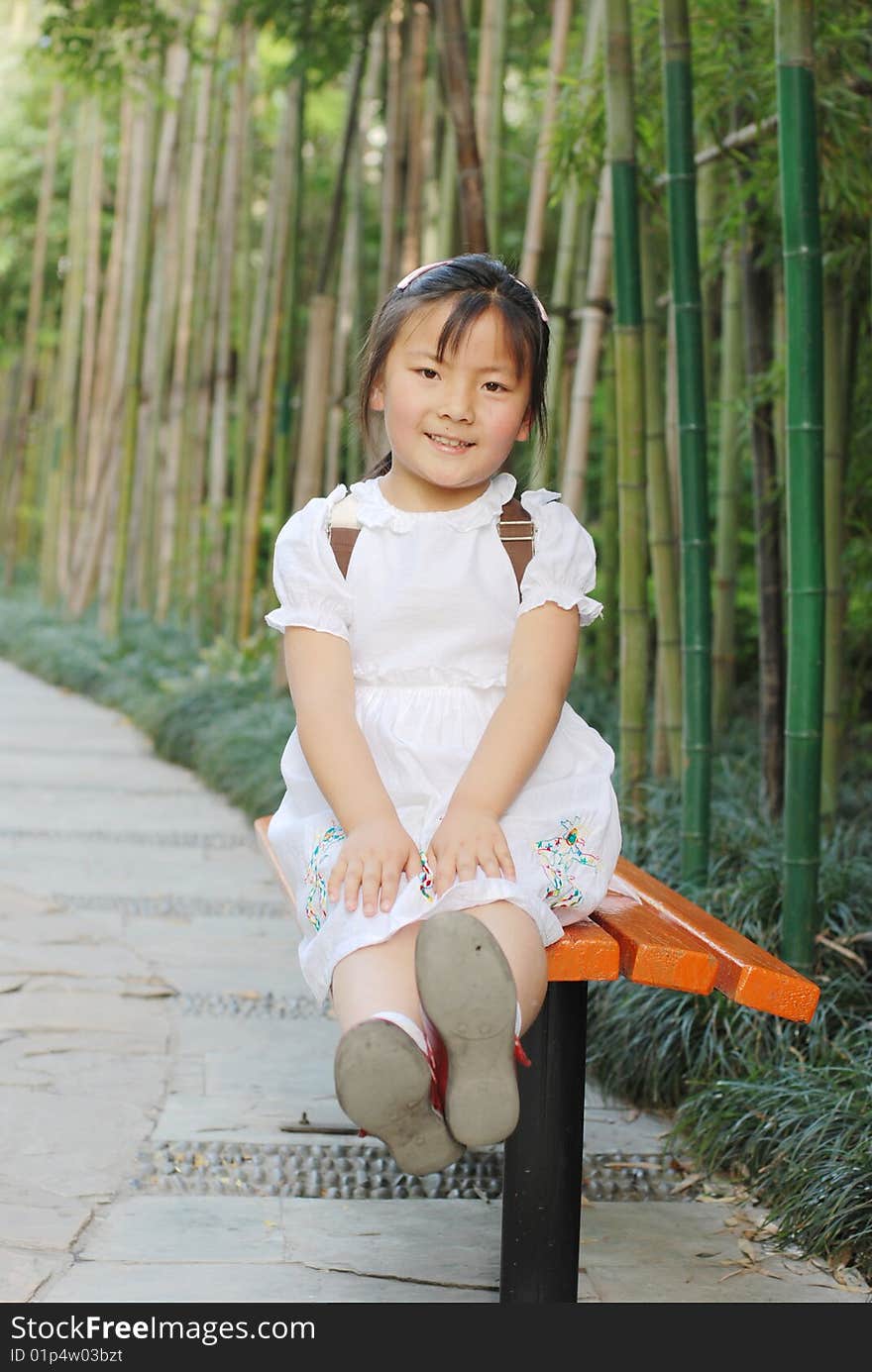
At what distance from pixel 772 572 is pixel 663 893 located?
202 cm

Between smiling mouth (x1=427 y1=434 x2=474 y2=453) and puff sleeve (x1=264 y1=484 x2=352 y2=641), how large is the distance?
0.13 meters

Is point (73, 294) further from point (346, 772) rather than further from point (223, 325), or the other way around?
point (346, 772)

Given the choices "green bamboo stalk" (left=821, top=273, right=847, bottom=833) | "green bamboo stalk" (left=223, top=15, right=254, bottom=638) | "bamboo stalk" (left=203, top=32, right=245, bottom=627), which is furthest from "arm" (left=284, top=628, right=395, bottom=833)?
"bamboo stalk" (left=203, top=32, right=245, bottom=627)

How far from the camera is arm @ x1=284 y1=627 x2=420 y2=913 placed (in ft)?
5.62

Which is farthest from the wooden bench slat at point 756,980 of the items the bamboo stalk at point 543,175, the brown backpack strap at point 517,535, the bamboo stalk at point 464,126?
the bamboo stalk at point 543,175

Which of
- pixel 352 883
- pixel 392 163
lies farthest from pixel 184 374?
pixel 352 883

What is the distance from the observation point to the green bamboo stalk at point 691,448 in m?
2.85

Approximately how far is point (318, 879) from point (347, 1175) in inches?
28.0

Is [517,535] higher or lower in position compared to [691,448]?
lower

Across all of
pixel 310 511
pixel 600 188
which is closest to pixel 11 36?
pixel 600 188

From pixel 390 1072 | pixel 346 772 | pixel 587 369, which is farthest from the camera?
pixel 587 369

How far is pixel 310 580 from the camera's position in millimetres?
1941
